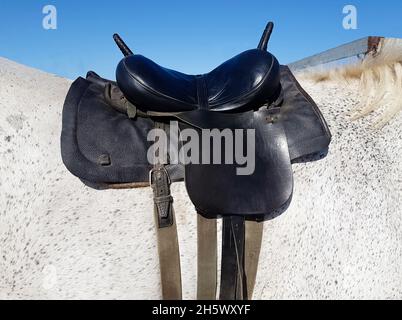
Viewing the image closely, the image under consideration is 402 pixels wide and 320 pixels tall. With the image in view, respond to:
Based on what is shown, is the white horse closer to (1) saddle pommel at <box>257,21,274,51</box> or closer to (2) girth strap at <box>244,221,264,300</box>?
(2) girth strap at <box>244,221,264,300</box>

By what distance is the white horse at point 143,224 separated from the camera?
1.33 m

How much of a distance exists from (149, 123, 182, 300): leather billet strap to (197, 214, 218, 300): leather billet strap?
0.25 feet

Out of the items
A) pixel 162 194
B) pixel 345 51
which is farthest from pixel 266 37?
pixel 345 51

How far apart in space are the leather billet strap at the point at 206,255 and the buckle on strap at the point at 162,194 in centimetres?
11

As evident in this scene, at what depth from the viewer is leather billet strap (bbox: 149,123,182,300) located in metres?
1.34

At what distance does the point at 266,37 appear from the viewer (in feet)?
5.82

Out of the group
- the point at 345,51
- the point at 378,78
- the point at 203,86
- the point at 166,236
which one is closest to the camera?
the point at 166,236

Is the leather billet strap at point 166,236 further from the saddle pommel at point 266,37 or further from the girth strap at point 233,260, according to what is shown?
the saddle pommel at point 266,37

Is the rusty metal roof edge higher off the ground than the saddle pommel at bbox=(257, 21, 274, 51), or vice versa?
the rusty metal roof edge

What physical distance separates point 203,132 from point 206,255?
443 mm

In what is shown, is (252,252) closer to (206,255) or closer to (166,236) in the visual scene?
(206,255)

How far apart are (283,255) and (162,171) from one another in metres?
0.55

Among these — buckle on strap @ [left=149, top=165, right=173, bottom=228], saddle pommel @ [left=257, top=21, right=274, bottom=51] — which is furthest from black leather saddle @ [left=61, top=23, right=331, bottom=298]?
saddle pommel @ [left=257, top=21, right=274, bottom=51]

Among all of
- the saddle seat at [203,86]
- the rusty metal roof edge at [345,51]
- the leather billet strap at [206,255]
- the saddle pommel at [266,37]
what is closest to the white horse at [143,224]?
the leather billet strap at [206,255]
